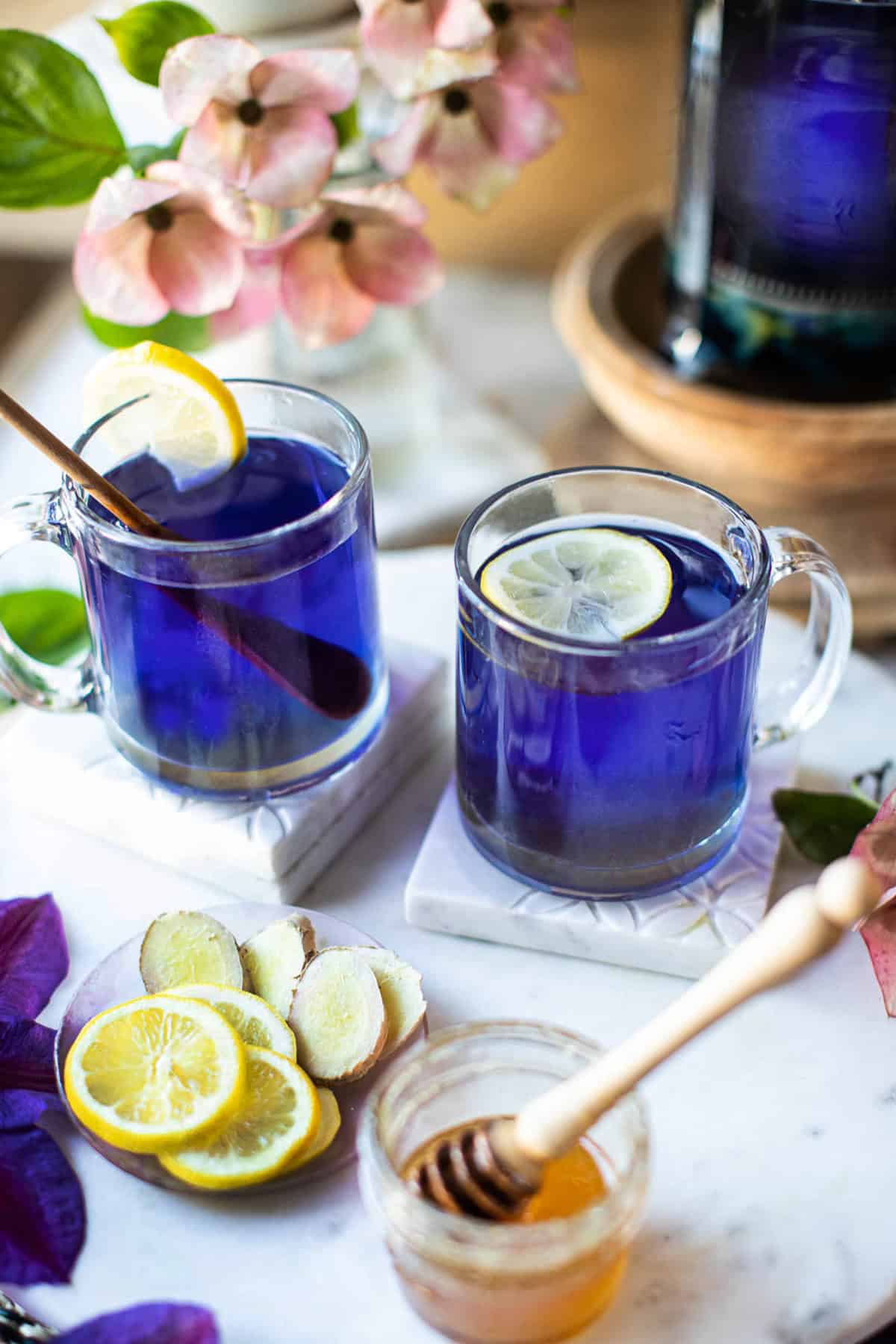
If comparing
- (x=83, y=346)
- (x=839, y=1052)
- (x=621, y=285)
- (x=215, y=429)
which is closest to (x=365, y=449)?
(x=215, y=429)

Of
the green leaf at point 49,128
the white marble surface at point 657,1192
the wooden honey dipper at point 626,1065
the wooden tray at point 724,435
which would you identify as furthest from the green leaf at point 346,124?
the wooden honey dipper at point 626,1065

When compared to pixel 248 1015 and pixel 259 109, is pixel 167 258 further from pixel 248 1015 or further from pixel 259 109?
pixel 248 1015

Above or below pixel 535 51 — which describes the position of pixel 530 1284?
below

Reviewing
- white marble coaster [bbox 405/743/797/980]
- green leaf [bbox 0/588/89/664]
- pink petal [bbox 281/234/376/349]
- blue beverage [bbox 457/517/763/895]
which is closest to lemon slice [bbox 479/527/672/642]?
blue beverage [bbox 457/517/763/895]

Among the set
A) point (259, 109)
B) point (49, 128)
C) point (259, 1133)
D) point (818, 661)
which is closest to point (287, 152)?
point (259, 109)

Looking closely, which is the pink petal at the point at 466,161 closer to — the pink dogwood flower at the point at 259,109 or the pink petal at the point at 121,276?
the pink dogwood flower at the point at 259,109

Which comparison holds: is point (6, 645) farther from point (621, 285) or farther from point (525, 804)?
point (621, 285)

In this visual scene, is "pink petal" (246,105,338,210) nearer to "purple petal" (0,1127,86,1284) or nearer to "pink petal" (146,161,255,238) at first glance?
"pink petal" (146,161,255,238)
